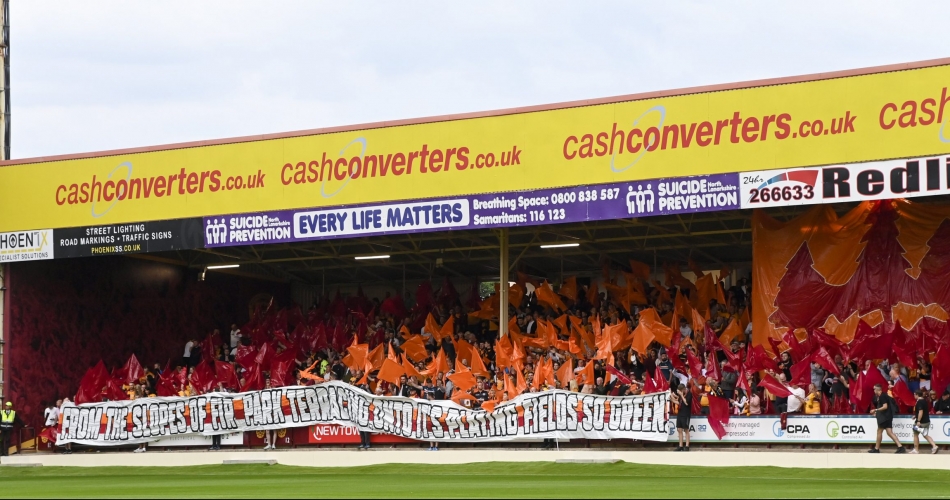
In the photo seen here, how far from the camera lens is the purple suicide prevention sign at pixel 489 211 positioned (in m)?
24.8

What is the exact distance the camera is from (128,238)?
30.1 m

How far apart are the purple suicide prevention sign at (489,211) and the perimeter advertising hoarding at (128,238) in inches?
23.5

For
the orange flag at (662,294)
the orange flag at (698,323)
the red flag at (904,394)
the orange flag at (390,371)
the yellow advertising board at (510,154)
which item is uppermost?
the yellow advertising board at (510,154)

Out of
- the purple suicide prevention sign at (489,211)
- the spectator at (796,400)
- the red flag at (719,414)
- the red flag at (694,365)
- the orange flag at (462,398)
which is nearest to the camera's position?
the spectator at (796,400)

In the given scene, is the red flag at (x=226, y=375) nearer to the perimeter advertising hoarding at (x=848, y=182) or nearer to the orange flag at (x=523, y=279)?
the orange flag at (x=523, y=279)

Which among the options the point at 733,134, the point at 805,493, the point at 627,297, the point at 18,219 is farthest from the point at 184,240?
the point at 805,493

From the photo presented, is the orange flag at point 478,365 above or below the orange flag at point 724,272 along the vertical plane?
below

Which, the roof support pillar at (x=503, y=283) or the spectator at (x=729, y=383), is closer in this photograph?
the spectator at (x=729, y=383)

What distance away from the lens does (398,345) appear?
3164 centimetres

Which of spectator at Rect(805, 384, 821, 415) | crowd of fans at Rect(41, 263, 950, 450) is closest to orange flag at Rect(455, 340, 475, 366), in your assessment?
crowd of fans at Rect(41, 263, 950, 450)

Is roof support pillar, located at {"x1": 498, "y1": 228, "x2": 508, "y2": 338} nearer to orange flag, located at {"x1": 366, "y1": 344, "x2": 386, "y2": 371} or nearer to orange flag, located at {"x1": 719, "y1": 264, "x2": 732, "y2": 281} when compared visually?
orange flag, located at {"x1": 366, "y1": 344, "x2": 386, "y2": 371}

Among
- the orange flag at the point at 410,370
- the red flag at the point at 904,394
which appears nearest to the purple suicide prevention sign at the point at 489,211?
the orange flag at the point at 410,370

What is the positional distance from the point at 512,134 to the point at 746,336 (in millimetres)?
6766

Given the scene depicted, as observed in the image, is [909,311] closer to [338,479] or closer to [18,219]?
[338,479]
